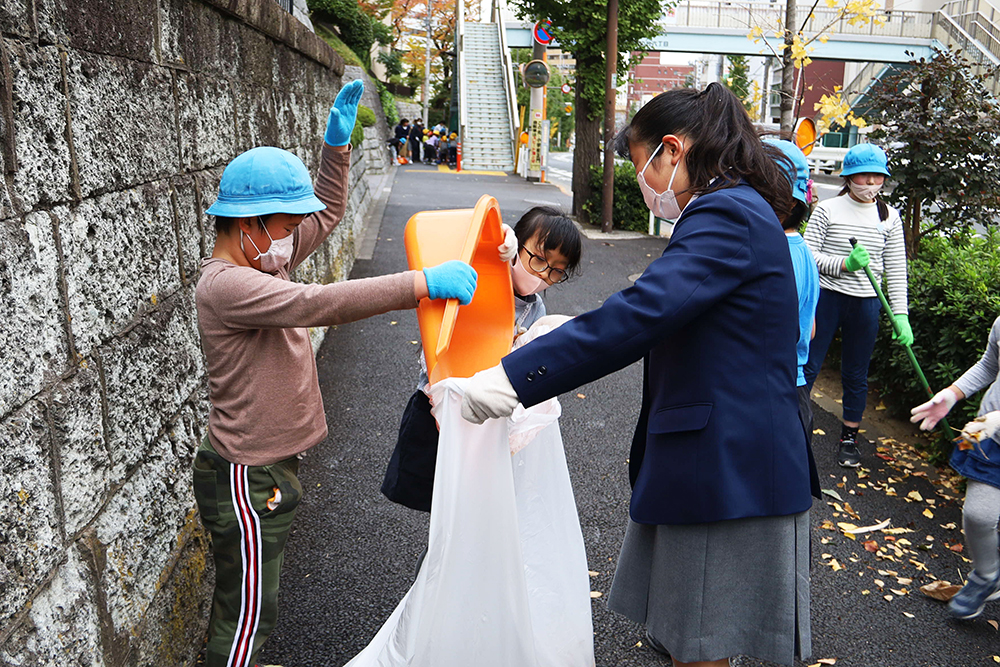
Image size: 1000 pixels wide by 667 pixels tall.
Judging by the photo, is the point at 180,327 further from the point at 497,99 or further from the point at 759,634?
the point at 497,99

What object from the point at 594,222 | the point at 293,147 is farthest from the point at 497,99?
the point at 293,147

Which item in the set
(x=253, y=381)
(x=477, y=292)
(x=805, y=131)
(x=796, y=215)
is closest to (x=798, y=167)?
(x=796, y=215)

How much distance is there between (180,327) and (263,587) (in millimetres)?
1084

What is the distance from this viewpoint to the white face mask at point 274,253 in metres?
2.12

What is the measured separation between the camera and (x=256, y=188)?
205cm

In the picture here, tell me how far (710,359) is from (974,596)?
6.76ft

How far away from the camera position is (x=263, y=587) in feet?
Answer: 7.08

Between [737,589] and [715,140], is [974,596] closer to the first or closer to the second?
[737,589]

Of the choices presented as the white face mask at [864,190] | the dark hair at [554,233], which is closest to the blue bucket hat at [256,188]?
the dark hair at [554,233]

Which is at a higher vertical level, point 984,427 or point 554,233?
point 554,233

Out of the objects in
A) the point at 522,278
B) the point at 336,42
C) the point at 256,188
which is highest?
the point at 336,42

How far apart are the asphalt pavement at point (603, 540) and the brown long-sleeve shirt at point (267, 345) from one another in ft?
3.26

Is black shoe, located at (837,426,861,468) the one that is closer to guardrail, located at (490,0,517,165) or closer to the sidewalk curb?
the sidewalk curb

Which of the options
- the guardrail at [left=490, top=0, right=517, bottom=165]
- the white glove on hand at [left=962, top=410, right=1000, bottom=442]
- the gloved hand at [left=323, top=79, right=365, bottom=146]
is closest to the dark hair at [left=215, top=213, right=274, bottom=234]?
the gloved hand at [left=323, top=79, right=365, bottom=146]
